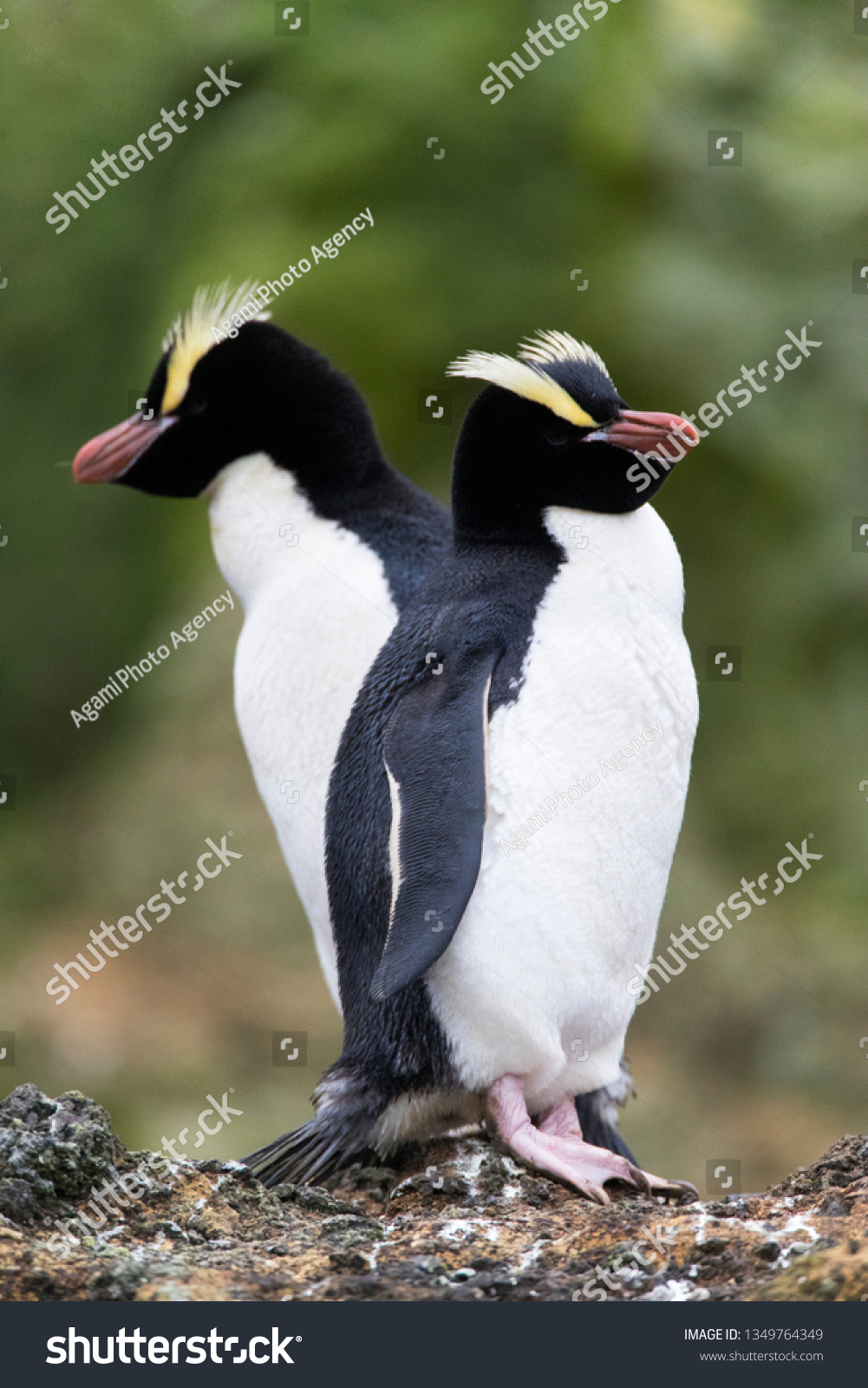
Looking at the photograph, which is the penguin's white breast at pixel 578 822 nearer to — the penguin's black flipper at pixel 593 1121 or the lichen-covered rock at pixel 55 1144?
the penguin's black flipper at pixel 593 1121


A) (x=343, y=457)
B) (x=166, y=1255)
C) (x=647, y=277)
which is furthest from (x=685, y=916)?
(x=166, y=1255)

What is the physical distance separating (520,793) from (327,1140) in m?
0.53

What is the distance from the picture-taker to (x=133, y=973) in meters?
5.50

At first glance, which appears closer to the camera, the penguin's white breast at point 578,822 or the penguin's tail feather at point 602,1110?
the penguin's white breast at point 578,822

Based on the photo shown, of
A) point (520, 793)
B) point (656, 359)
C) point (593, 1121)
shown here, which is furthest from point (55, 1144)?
point (656, 359)

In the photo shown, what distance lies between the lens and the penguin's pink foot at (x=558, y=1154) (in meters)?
1.91

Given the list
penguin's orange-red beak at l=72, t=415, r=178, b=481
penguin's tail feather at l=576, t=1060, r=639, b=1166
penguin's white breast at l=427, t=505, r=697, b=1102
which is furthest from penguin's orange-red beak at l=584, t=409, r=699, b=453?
penguin's orange-red beak at l=72, t=415, r=178, b=481

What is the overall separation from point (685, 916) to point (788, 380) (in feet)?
5.56

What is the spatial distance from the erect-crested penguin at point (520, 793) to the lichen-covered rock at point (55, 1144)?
32 centimetres

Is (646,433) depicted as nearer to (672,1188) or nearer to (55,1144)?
(672,1188)

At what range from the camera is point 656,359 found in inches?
182

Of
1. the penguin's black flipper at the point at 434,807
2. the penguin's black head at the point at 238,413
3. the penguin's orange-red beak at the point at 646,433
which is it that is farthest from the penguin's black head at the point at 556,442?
the penguin's black head at the point at 238,413

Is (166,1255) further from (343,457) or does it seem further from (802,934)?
(802,934)

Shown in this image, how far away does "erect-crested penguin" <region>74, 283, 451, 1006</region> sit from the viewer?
2559mm
